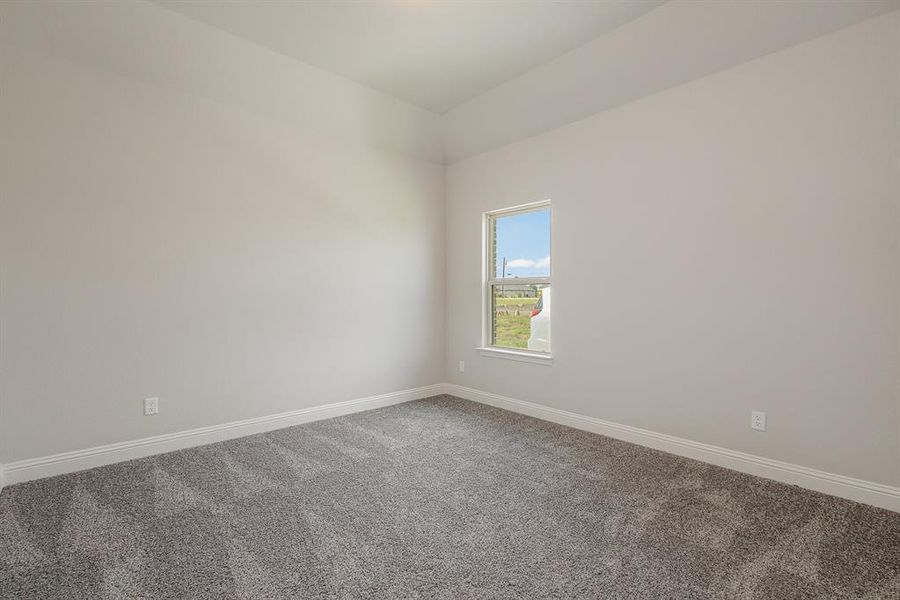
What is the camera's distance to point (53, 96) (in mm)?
2623

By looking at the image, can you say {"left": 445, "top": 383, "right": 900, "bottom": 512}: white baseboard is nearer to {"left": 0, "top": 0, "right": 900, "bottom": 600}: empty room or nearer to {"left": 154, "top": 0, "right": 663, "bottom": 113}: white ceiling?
{"left": 0, "top": 0, "right": 900, "bottom": 600}: empty room

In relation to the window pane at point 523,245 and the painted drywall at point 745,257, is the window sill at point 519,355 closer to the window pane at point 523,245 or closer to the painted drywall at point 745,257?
the painted drywall at point 745,257

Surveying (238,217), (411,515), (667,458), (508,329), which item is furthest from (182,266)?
(667,458)

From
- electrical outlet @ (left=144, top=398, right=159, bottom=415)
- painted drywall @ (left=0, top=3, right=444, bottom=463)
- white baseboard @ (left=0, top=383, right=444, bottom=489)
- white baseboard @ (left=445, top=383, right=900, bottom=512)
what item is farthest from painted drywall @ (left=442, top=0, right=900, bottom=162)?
electrical outlet @ (left=144, top=398, right=159, bottom=415)

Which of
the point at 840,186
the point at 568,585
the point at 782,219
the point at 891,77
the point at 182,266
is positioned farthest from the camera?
the point at 182,266

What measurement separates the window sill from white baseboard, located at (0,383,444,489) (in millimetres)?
1037

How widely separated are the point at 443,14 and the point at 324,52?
37.8 inches

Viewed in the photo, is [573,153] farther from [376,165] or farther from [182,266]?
[182,266]

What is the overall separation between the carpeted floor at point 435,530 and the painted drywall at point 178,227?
0.62 meters

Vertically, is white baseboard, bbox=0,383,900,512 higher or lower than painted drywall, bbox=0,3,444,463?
lower

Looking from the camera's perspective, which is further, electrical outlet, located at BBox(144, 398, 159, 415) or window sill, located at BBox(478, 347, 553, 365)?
window sill, located at BBox(478, 347, 553, 365)

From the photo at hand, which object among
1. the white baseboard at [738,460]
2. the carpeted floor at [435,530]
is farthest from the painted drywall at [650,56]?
the carpeted floor at [435,530]

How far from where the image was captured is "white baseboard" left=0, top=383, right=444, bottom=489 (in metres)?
2.55

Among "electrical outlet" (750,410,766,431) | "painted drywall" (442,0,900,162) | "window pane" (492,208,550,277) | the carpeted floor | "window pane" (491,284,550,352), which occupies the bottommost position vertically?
the carpeted floor
